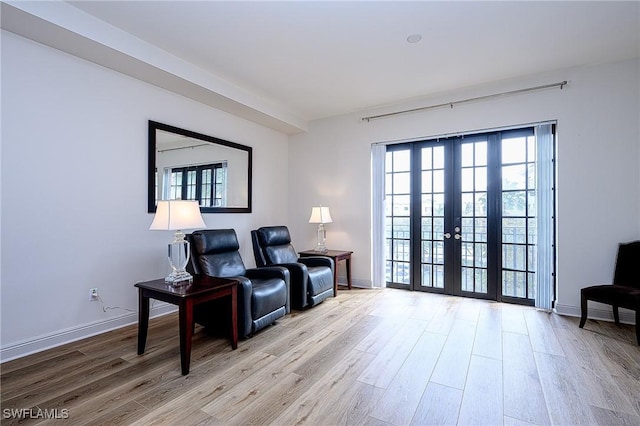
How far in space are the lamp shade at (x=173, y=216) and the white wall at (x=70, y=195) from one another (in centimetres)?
88

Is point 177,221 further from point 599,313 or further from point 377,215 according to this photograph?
point 599,313

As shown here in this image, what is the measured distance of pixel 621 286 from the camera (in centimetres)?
306

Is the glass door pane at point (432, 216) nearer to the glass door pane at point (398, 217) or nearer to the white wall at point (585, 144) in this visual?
the glass door pane at point (398, 217)

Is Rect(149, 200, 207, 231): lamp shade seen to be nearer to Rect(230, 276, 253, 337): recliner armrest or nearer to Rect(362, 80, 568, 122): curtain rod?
Rect(230, 276, 253, 337): recliner armrest

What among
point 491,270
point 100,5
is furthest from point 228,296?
point 491,270

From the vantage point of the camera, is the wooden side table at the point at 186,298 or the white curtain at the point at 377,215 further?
the white curtain at the point at 377,215

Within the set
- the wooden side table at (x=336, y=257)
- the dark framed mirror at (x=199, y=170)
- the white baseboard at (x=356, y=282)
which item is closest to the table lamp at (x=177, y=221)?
the dark framed mirror at (x=199, y=170)

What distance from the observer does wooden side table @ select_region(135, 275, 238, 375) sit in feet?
7.43

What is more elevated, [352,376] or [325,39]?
[325,39]

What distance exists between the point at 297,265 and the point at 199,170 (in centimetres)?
175

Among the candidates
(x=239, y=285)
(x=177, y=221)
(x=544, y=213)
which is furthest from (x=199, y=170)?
(x=544, y=213)

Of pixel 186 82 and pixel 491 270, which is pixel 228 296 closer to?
pixel 186 82

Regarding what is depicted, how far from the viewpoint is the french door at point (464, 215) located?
391 centimetres

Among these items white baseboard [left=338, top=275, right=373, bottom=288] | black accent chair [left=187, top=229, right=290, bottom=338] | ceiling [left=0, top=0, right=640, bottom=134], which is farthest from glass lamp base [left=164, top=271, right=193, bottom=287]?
white baseboard [left=338, top=275, right=373, bottom=288]
